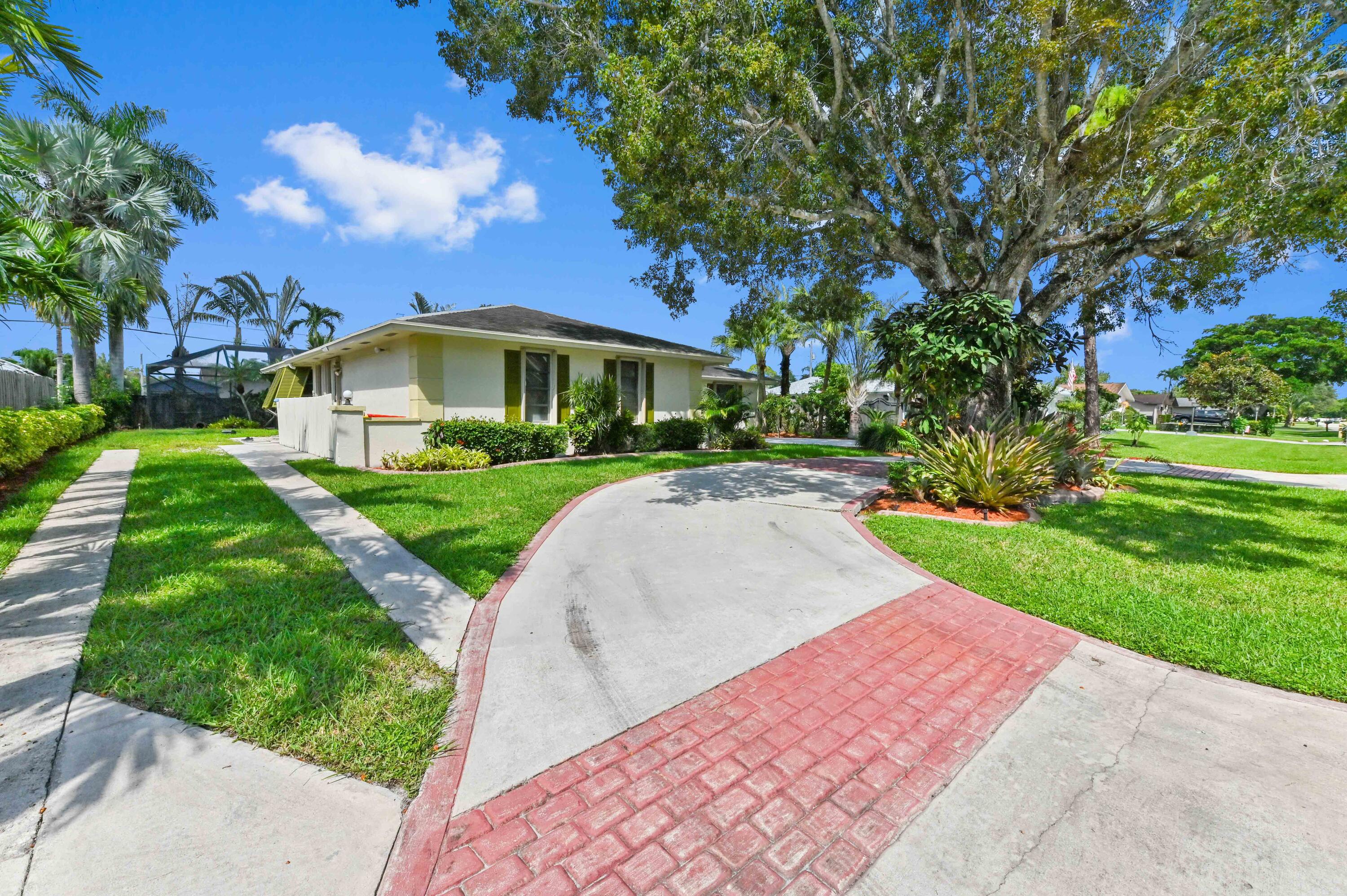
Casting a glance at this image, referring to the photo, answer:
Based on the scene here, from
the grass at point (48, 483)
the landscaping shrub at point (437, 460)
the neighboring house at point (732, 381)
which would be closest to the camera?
the grass at point (48, 483)

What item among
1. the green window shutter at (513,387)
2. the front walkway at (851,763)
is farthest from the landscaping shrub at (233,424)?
the front walkway at (851,763)

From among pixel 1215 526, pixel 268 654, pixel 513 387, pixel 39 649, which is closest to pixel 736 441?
pixel 513 387

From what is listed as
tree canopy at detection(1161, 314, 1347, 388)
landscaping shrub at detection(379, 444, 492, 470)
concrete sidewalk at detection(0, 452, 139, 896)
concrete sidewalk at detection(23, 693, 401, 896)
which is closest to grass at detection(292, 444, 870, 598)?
landscaping shrub at detection(379, 444, 492, 470)

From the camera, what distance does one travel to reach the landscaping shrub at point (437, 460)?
35.3 ft

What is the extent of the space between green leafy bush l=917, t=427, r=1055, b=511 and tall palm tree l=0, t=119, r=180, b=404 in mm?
21016

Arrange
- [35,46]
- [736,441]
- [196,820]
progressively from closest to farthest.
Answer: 1. [196,820]
2. [35,46]
3. [736,441]

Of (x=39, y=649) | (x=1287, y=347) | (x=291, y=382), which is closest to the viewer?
(x=39, y=649)

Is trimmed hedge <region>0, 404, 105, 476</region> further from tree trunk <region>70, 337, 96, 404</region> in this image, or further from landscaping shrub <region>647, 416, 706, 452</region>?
landscaping shrub <region>647, 416, 706, 452</region>

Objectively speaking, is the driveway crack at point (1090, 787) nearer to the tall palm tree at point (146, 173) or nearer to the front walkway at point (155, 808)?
the front walkway at point (155, 808)

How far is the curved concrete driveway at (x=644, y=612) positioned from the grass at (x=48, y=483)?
188 inches

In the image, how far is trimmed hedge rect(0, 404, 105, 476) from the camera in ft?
27.0

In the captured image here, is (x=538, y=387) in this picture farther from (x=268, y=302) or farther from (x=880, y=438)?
(x=268, y=302)

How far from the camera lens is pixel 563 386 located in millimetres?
14047

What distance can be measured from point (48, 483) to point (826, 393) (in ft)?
79.0
